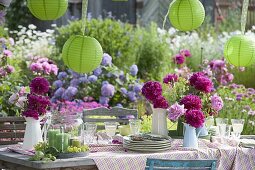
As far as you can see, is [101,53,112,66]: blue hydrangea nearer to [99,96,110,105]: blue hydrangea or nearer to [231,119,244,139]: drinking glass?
[99,96,110,105]: blue hydrangea

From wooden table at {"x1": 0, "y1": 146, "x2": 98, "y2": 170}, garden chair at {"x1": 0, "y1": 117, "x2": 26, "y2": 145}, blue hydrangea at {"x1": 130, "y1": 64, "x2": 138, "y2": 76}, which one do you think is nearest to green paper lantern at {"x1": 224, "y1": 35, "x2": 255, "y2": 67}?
wooden table at {"x1": 0, "y1": 146, "x2": 98, "y2": 170}

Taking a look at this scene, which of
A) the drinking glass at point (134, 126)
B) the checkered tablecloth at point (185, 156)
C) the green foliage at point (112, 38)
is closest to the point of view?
the checkered tablecloth at point (185, 156)

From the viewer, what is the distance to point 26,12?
17.0 meters

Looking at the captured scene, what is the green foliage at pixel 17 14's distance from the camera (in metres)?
16.9

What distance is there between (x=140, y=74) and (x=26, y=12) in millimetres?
5221

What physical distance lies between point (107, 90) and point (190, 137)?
436cm

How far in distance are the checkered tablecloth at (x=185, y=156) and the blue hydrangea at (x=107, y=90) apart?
13.3 ft

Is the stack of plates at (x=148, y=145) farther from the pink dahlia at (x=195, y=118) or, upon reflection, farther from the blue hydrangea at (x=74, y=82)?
the blue hydrangea at (x=74, y=82)

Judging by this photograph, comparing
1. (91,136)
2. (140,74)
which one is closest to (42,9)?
(91,136)

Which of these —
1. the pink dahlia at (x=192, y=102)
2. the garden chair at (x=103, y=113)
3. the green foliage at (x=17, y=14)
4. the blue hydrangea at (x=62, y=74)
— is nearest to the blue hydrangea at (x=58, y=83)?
the blue hydrangea at (x=62, y=74)

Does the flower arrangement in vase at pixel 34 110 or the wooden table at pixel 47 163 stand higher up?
the flower arrangement in vase at pixel 34 110

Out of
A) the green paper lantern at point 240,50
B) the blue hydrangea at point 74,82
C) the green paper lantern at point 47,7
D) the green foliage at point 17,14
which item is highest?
the green foliage at point 17,14

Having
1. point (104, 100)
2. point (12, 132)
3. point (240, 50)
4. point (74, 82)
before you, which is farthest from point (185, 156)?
point (74, 82)

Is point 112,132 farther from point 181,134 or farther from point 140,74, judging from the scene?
point 140,74
